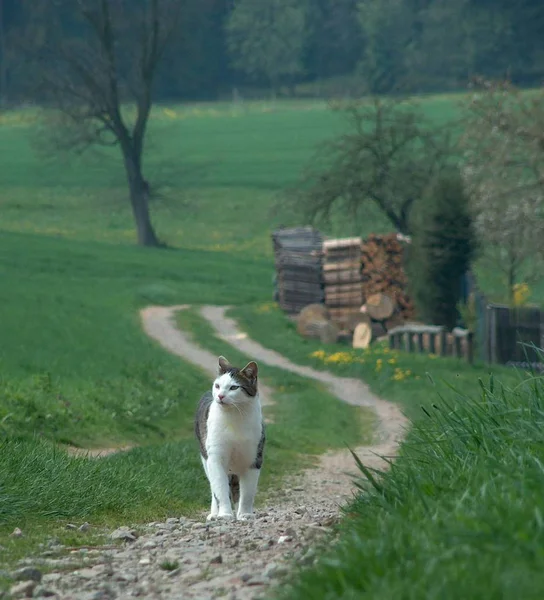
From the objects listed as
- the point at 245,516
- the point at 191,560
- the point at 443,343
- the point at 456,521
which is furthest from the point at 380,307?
the point at 456,521

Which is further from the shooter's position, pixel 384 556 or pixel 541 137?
pixel 541 137

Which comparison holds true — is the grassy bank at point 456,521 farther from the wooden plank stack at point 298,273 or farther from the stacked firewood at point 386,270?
the wooden plank stack at point 298,273

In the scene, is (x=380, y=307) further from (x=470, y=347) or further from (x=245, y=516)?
(x=245, y=516)

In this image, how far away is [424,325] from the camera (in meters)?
30.9

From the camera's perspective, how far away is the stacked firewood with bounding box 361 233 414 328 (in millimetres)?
33094

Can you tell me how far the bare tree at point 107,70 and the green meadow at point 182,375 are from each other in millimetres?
2611

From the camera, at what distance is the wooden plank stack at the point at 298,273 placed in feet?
112

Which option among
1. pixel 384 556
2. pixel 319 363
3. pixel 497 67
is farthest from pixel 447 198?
pixel 497 67

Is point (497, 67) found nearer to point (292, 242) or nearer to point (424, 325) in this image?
point (292, 242)

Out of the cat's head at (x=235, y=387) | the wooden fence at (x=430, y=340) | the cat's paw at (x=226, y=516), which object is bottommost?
the wooden fence at (x=430, y=340)

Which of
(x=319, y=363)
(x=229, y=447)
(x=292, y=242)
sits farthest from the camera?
(x=292, y=242)

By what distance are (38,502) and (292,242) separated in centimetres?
2737

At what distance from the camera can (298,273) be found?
34.6 meters

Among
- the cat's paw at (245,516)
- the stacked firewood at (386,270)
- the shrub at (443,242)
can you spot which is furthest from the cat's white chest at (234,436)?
the stacked firewood at (386,270)
